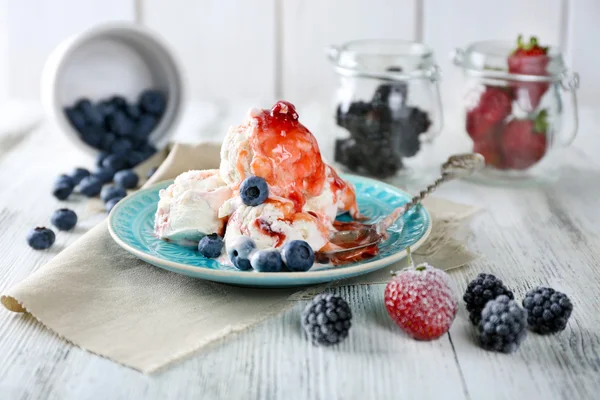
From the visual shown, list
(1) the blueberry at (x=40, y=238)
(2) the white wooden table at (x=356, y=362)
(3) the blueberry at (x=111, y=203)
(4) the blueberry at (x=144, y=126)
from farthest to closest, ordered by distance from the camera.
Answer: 1. (4) the blueberry at (x=144, y=126)
2. (3) the blueberry at (x=111, y=203)
3. (1) the blueberry at (x=40, y=238)
4. (2) the white wooden table at (x=356, y=362)

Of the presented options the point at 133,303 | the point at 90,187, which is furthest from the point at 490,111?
the point at 133,303

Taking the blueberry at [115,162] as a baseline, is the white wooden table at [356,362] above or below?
below

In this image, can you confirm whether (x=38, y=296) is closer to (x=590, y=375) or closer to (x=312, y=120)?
A: (x=590, y=375)

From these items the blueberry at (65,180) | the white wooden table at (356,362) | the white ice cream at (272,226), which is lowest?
the white wooden table at (356,362)

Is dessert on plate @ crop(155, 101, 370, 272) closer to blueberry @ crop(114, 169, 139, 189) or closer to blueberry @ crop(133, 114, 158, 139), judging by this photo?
blueberry @ crop(114, 169, 139, 189)

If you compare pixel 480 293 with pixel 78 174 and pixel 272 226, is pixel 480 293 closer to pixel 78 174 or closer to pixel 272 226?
pixel 272 226

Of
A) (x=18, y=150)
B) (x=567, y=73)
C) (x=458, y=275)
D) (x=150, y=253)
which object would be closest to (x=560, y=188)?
(x=567, y=73)

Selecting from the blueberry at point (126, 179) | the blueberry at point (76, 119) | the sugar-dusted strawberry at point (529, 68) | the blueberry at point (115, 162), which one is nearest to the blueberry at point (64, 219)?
the blueberry at point (126, 179)

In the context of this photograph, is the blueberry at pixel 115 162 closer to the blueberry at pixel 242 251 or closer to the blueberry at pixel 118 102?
the blueberry at pixel 118 102
